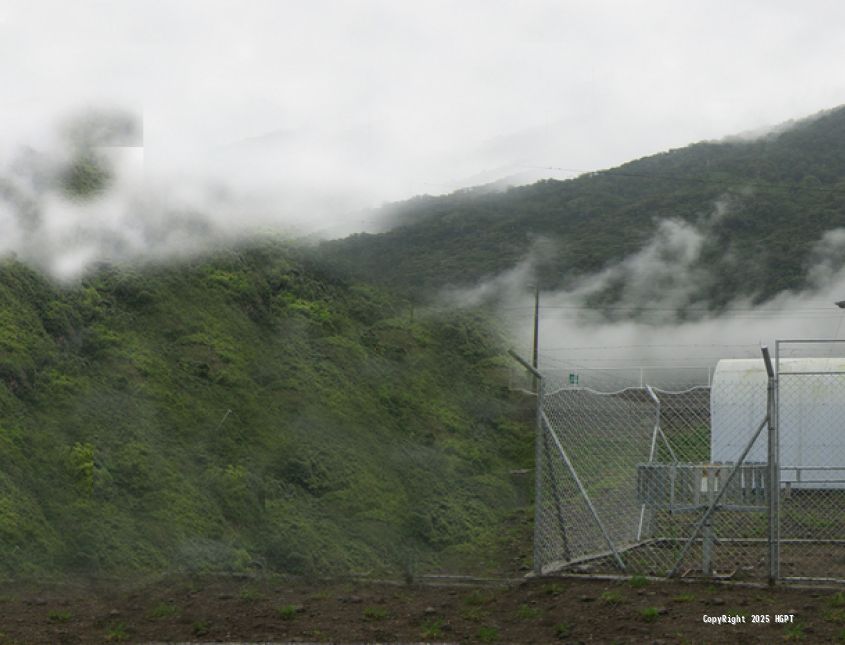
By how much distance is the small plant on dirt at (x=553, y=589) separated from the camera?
760 centimetres

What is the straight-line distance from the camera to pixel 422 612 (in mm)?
7160

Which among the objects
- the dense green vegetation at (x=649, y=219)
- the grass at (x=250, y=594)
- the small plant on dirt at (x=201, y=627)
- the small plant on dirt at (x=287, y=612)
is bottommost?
the small plant on dirt at (x=201, y=627)

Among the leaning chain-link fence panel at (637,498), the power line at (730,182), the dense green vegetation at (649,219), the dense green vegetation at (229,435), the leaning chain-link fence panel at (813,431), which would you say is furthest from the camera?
the power line at (730,182)

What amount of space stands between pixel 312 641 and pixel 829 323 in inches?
1162

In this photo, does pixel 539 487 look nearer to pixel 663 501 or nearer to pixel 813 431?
pixel 663 501

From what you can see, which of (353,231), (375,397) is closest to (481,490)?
(375,397)

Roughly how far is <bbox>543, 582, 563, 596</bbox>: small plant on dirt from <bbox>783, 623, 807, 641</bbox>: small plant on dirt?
5.95 ft

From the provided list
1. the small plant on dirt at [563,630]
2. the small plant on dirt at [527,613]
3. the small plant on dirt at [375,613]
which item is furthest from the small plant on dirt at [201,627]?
the small plant on dirt at [563,630]

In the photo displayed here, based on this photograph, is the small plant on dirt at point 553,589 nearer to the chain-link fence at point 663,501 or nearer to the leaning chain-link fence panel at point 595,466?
the chain-link fence at point 663,501

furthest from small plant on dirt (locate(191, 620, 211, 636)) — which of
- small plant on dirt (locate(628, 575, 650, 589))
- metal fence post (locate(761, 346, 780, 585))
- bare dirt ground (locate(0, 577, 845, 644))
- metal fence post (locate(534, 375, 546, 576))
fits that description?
metal fence post (locate(761, 346, 780, 585))

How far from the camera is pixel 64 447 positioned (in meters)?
9.30

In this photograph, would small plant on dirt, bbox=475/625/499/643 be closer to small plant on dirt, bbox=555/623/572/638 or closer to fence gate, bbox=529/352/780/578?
small plant on dirt, bbox=555/623/572/638

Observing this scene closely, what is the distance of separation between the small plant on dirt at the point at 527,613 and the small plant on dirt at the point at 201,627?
2.03 meters

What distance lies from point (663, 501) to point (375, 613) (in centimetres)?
260
